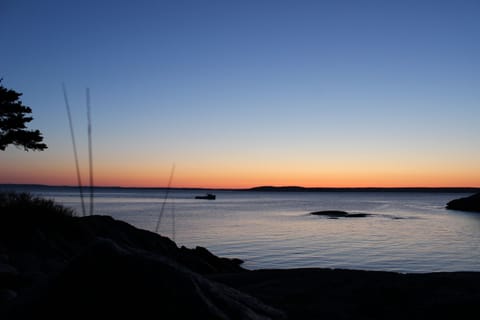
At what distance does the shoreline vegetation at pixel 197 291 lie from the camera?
3926 millimetres

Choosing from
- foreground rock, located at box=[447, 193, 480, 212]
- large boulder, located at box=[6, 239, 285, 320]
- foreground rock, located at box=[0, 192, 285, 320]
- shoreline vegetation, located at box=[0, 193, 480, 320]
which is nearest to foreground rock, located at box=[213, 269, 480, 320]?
shoreline vegetation, located at box=[0, 193, 480, 320]

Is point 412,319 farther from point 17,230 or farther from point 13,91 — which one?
point 13,91

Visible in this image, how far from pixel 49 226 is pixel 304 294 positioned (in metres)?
9.60

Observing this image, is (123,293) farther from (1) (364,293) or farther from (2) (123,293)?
(1) (364,293)

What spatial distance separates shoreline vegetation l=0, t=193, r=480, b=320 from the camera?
3926 millimetres

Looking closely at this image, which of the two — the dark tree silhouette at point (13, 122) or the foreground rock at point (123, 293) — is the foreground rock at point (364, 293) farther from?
the dark tree silhouette at point (13, 122)

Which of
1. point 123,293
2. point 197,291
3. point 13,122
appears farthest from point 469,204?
point 123,293

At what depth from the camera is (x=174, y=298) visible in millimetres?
3939

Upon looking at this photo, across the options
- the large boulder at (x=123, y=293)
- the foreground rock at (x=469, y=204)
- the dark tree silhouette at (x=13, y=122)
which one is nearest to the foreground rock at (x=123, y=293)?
the large boulder at (x=123, y=293)

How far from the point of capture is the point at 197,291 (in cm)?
409

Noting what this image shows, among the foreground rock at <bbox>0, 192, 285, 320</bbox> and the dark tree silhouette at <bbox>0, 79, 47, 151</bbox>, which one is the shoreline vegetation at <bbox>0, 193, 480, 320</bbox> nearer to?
the foreground rock at <bbox>0, 192, 285, 320</bbox>

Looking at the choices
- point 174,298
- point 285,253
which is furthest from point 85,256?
point 285,253

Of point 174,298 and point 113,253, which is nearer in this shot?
point 174,298

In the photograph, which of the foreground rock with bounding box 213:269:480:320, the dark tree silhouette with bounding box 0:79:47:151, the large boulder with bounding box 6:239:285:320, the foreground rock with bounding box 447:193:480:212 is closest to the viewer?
the large boulder with bounding box 6:239:285:320
